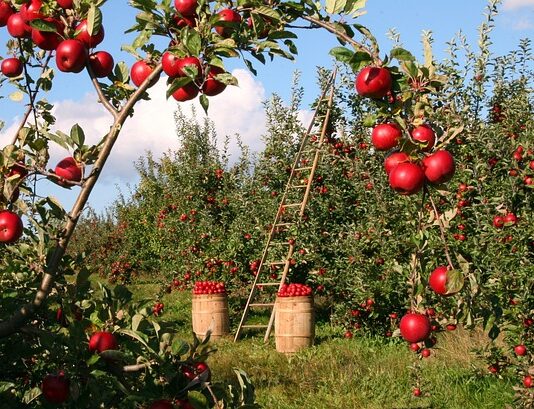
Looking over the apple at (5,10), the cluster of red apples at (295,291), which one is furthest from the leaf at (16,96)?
the cluster of red apples at (295,291)

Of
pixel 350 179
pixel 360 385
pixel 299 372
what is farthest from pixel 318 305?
pixel 360 385

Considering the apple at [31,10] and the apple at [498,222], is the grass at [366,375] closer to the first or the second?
the apple at [498,222]

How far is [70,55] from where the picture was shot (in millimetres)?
1527

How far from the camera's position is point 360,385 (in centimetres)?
533

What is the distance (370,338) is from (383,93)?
6204 millimetres

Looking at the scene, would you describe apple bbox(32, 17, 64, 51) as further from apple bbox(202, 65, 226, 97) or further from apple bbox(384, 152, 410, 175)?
apple bbox(384, 152, 410, 175)

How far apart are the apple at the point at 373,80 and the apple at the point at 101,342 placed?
34.4 inches

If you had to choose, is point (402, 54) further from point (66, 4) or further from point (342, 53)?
point (66, 4)

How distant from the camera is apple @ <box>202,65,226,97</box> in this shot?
1.49 metres

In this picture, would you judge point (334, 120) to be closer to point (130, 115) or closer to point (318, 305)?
point (318, 305)

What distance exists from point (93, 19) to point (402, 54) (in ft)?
2.34

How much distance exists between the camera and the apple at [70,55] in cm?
153

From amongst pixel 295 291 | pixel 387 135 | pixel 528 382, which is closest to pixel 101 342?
pixel 387 135

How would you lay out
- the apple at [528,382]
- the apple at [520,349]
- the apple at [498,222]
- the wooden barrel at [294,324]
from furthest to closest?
the wooden barrel at [294,324]
the apple at [498,222]
the apple at [520,349]
the apple at [528,382]
